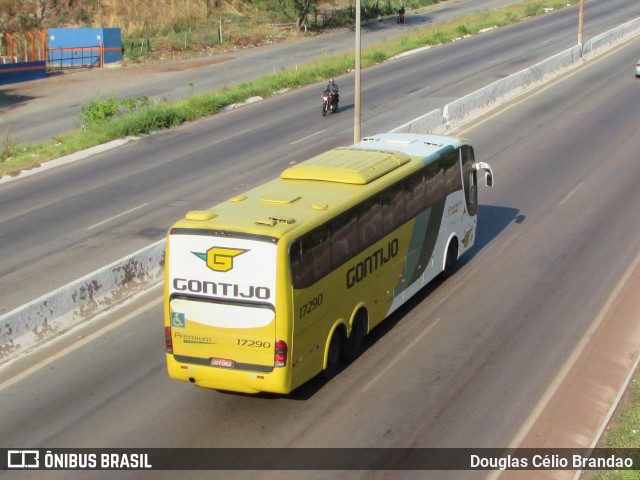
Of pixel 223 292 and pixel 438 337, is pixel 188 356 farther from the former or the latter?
pixel 438 337

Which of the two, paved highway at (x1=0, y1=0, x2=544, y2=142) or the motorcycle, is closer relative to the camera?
the motorcycle

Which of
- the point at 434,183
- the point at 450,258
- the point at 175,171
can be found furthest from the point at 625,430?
the point at 175,171

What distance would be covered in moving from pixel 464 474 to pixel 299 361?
114 inches

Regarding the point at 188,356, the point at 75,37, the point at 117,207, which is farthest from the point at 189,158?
the point at 75,37

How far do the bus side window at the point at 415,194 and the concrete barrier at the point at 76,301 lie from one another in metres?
5.56

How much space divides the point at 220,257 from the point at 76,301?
525cm

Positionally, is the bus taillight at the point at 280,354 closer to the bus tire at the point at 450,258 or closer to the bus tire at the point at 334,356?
the bus tire at the point at 334,356

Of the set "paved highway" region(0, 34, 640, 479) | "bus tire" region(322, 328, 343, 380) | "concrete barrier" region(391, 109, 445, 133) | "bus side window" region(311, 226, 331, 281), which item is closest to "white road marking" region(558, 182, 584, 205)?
"paved highway" region(0, 34, 640, 479)

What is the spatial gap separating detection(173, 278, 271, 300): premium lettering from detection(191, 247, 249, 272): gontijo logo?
0.23 m

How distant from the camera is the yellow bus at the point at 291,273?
40.9 feet

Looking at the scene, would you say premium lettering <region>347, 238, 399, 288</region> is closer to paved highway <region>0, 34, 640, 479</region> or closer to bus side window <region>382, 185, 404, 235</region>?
bus side window <region>382, 185, 404, 235</region>

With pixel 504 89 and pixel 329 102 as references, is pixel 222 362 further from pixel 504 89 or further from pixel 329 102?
pixel 504 89

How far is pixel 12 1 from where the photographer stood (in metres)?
67.2

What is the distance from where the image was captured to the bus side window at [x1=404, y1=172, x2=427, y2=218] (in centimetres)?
1652
